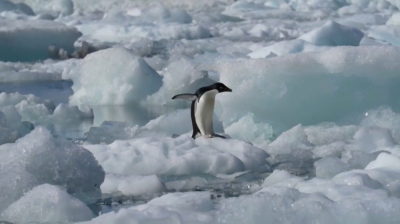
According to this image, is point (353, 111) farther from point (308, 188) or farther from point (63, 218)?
point (63, 218)

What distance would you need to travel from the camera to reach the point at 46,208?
11.2 ft

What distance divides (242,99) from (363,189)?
7.97 feet

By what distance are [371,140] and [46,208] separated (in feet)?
8.44

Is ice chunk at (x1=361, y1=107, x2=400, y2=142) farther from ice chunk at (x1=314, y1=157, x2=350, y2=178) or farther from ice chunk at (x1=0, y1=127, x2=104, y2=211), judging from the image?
ice chunk at (x1=0, y1=127, x2=104, y2=211)

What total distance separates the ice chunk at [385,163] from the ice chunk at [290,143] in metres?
0.88

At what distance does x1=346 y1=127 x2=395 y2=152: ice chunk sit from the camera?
506 centimetres

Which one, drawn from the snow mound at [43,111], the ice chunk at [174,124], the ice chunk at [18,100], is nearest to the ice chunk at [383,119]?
the ice chunk at [174,124]

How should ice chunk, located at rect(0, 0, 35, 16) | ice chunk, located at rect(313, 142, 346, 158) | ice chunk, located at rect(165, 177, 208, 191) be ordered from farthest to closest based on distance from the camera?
ice chunk, located at rect(0, 0, 35, 16) < ice chunk, located at rect(313, 142, 346, 158) < ice chunk, located at rect(165, 177, 208, 191)

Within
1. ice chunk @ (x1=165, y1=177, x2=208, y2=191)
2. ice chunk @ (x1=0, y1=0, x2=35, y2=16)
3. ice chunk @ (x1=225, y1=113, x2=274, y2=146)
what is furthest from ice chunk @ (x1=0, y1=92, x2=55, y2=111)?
ice chunk @ (x1=0, y1=0, x2=35, y2=16)

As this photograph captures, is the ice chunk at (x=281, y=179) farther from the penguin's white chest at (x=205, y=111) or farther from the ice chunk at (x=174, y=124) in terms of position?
the ice chunk at (x=174, y=124)

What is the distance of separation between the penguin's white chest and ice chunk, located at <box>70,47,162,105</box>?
110 inches

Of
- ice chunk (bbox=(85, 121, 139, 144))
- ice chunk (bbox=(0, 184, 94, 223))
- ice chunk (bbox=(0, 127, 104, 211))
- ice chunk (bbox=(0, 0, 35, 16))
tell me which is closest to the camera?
ice chunk (bbox=(0, 184, 94, 223))

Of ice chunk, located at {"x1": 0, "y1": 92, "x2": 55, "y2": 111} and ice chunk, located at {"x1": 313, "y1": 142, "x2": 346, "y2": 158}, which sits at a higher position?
ice chunk, located at {"x1": 313, "y1": 142, "x2": 346, "y2": 158}

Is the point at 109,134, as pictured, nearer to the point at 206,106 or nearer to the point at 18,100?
the point at 206,106
